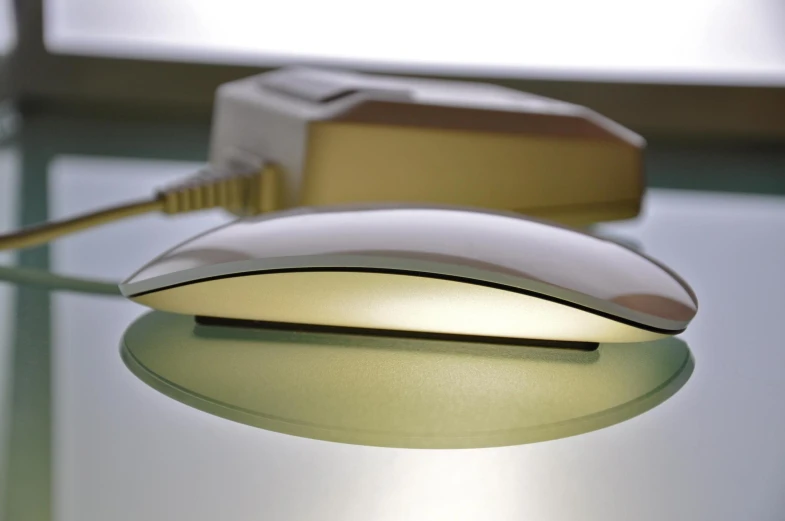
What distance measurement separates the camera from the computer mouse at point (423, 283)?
0.34 m

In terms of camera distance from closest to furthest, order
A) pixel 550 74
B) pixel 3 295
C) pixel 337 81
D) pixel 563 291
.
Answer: pixel 563 291
pixel 3 295
pixel 337 81
pixel 550 74

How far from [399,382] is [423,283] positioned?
0.13 ft

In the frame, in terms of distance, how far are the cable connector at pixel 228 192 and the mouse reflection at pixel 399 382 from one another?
16 centimetres

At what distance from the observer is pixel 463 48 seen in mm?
975

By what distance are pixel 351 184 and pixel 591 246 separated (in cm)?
20

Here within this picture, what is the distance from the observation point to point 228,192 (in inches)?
22.3

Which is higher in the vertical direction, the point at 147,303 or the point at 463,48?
the point at 463,48

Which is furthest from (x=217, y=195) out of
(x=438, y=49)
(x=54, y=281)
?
(x=438, y=49)

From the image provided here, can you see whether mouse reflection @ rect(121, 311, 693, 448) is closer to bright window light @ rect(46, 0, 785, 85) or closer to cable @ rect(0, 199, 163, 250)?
cable @ rect(0, 199, 163, 250)

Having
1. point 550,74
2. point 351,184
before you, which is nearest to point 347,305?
point 351,184

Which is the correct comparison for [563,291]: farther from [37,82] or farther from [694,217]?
[37,82]

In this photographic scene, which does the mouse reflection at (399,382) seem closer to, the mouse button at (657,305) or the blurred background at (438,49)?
the mouse button at (657,305)

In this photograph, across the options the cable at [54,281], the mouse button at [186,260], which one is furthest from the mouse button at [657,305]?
the cable at [54,281]

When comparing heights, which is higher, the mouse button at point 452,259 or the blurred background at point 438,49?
the blurred background at point 438,49
